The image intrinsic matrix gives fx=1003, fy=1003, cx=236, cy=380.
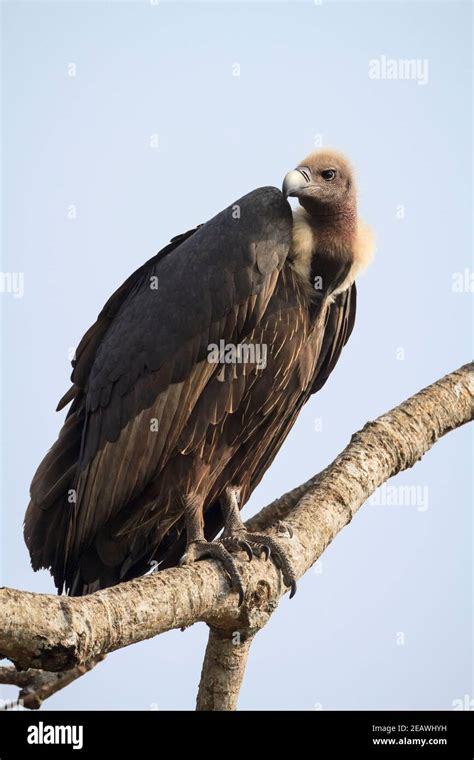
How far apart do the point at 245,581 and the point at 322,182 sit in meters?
3.09

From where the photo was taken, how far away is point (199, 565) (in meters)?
5.75

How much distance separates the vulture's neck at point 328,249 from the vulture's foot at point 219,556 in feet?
6.33

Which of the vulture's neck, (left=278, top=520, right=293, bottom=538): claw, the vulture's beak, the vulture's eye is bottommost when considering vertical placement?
(left=278, top=520, right=293, bottom=538): claw

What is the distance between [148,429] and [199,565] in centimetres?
157

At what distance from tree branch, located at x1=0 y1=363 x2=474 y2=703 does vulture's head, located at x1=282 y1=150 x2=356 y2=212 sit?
1589 mm

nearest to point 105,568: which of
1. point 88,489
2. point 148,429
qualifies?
point 88,489

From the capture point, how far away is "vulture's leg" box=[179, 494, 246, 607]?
19.7 feet

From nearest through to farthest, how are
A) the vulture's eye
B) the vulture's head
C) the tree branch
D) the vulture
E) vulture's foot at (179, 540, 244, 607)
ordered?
the tree branch → vulture's foot at (179, 540, 244, 607) → the vulture → the vulture's head → the vulture's eye

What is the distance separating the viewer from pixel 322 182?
293 inches

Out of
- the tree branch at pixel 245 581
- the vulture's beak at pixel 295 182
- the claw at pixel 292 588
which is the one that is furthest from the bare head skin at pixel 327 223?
the claw at pixel 292 588

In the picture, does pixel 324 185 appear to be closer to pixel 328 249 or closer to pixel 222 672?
pixel 328 249

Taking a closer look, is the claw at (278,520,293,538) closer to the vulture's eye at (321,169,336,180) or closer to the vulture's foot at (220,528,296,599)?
the vulture's foot at (220,528,296,599)

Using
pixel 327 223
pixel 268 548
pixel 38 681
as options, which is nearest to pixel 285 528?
pixel 268 548

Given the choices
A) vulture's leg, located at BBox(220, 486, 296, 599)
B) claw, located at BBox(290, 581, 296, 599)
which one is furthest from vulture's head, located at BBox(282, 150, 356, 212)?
claw, located at BBox(290, 581, 296, 599)
